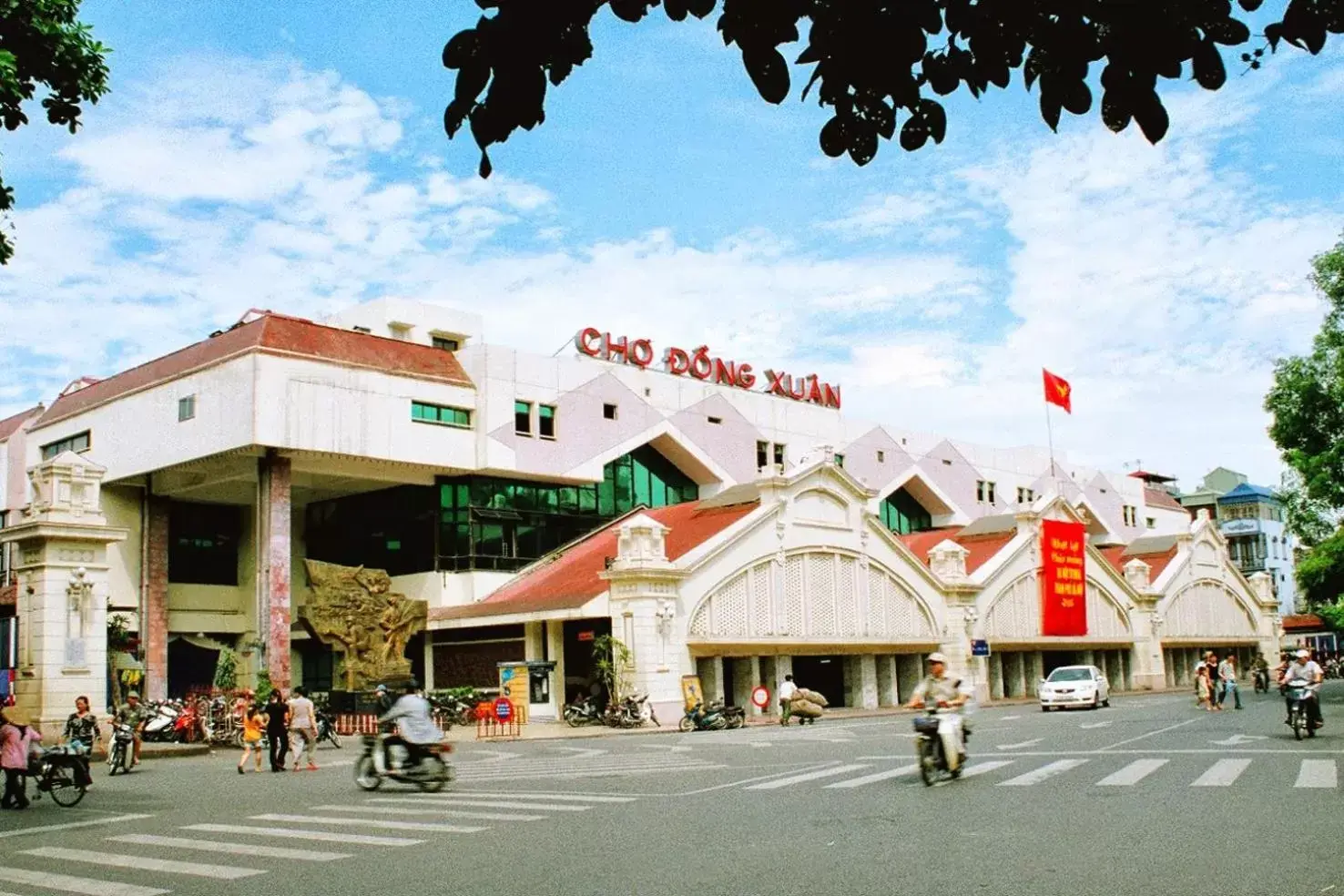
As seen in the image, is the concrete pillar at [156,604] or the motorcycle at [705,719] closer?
the motorcycle at [705,719]

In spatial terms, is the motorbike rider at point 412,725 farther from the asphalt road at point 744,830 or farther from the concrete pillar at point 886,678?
the concrete pillar at point 886,678

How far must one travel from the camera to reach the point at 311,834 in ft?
45.5

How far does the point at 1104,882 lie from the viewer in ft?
30.6

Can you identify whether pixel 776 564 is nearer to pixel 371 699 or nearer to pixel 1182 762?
pixel 371 699

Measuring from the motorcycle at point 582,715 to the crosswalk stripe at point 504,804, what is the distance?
72.9 ft

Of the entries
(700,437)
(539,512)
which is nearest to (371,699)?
(539,512)

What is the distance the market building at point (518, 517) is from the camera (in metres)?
42.2

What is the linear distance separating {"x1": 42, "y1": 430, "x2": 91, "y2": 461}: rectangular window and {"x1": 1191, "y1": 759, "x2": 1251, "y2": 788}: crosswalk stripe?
41.7 meters

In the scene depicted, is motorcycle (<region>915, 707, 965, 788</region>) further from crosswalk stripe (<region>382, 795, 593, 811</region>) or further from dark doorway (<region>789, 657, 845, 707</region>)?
dark doorway (<region>789, 657, 845, 707</region>)

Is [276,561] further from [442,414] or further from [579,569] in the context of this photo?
[579,569]

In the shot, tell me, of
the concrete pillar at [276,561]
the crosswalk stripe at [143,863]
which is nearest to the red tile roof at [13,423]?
the concrete pillar at [276,561]

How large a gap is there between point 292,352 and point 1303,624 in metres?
76.7

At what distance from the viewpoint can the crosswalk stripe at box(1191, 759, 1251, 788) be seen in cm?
1566

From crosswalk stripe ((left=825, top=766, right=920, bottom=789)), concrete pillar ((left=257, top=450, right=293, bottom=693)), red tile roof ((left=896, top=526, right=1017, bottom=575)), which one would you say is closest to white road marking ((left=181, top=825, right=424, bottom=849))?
crosswalk stripe ((left=825, top=766, right=920, bottom=789))
